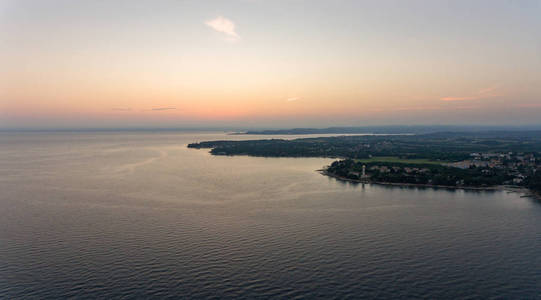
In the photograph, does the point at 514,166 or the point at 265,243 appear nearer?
the point at 265,243

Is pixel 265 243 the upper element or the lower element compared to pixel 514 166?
lower

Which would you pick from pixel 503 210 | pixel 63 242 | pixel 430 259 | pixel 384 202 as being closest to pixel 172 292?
pixel 63 242

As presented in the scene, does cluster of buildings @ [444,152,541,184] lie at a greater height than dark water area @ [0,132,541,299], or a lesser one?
greater

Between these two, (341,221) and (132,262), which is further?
(341,221)

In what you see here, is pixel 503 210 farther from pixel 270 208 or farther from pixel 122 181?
pixel 122 181

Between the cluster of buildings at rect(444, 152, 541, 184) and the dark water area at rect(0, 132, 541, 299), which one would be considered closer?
the dark water area at rect(0, 132, 541, 299)

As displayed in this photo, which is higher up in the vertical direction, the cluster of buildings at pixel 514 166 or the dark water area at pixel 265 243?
the cluster of buildings at pixel 514 166

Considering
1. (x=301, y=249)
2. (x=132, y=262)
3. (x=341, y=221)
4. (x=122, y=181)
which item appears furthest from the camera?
(x=122, y=181)

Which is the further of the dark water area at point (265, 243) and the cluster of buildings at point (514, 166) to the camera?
the cluster of buildings at point (514, 166)
